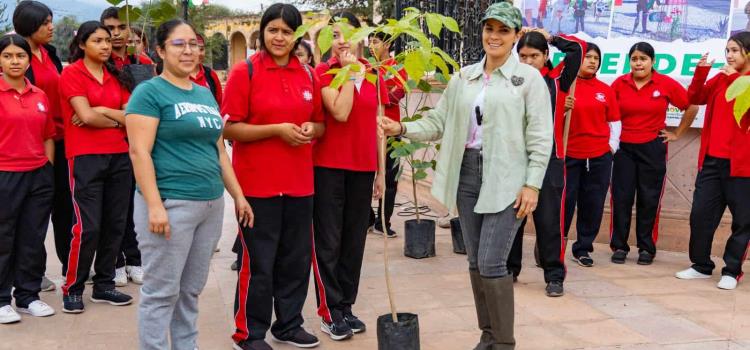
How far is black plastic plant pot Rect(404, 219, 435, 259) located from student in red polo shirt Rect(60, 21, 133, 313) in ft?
8.04

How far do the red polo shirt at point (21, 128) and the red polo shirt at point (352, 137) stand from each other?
1.79 m

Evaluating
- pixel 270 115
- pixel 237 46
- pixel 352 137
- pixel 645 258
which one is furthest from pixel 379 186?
pixel 237 46

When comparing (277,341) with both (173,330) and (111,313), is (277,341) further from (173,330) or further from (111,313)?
(111,313)

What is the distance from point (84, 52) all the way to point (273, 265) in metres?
1.95

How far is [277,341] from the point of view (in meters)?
4.24

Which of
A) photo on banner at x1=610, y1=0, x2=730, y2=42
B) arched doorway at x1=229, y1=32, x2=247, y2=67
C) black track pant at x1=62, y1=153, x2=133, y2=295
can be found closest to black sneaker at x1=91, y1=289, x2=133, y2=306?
black track pant at x1=62, y1=153, x2=133, y2=295

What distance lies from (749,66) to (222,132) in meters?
3.92

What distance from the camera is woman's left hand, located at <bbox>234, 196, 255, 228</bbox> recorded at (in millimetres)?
3654

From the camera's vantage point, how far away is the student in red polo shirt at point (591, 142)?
19.4 ft

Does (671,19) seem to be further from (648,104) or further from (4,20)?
(4,20)

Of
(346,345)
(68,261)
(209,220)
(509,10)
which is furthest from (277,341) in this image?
(509,10)

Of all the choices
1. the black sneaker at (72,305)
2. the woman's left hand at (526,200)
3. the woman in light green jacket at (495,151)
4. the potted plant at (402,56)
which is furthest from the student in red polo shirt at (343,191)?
the black sneaker at (72,305)

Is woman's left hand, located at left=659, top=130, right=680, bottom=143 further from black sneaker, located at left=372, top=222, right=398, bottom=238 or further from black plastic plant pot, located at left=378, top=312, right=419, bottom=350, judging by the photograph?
black plastic plant pot, located at left=378, top=312, right=419, bottom=350

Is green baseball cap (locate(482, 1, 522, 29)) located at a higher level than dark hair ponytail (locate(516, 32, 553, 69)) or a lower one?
higher
